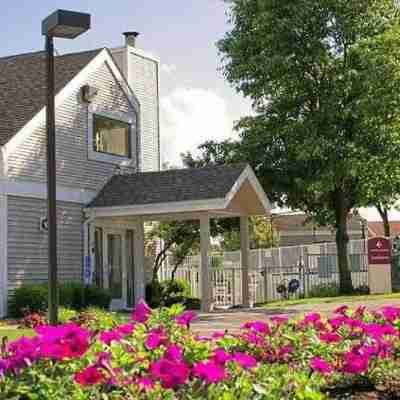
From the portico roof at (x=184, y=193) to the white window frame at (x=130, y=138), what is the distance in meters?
0.77

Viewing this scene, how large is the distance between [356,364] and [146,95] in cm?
2352

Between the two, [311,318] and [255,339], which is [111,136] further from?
[255,339]

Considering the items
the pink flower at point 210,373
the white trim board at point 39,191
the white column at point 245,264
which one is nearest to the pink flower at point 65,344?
the pink flower at point 210,373

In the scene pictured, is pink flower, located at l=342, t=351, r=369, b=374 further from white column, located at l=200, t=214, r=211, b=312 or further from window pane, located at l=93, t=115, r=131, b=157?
window pane, located at l=93, t=115, r=131, b=157

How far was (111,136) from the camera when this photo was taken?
24.7m

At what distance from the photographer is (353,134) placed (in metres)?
28.2

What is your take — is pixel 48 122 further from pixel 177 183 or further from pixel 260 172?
pixel 260 172

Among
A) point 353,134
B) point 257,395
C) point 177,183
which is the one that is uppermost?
point 353,134

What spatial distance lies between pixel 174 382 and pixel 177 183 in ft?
58.1

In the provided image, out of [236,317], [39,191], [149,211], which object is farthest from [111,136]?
[236,317]

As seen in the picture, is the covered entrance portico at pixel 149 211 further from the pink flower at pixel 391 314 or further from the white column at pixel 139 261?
the pink flower at pixel 391 314

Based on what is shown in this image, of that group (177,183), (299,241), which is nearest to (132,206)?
(177,183)

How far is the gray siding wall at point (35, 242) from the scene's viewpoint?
792 inches

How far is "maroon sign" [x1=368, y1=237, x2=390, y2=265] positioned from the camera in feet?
96.3
